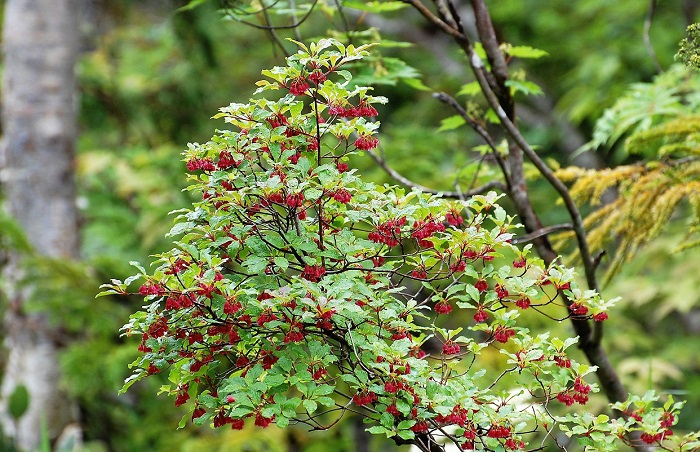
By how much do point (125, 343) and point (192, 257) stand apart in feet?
9.93

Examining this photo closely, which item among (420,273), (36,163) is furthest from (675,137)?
(36,163)

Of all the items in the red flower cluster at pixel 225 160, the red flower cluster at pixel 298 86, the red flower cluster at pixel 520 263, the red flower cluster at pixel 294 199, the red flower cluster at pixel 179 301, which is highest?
the red flower cluster at pixel 298 86

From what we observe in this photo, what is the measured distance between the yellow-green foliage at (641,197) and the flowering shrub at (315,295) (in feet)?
2.81

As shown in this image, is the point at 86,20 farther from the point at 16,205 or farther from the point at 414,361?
the point at 414,361

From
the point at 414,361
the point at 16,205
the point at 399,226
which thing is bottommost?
the point at 414,361

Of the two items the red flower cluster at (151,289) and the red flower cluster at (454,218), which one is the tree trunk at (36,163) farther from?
the red flower cluster at (454,218)

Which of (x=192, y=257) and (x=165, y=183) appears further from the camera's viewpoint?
(x=165, y=183)

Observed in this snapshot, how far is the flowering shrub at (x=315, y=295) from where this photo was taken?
135 centimetres

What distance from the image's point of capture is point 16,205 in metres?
4.20

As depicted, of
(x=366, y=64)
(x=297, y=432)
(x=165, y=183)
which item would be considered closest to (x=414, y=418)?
(x=366, y=64)

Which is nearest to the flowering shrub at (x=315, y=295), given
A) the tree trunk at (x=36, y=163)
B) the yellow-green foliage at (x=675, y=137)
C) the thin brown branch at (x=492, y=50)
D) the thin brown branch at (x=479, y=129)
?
the thin brown branch at (x=479, y=129)

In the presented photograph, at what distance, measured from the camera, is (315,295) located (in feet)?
4.32

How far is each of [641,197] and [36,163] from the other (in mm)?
3125

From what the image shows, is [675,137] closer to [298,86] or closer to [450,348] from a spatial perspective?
[450,348]
